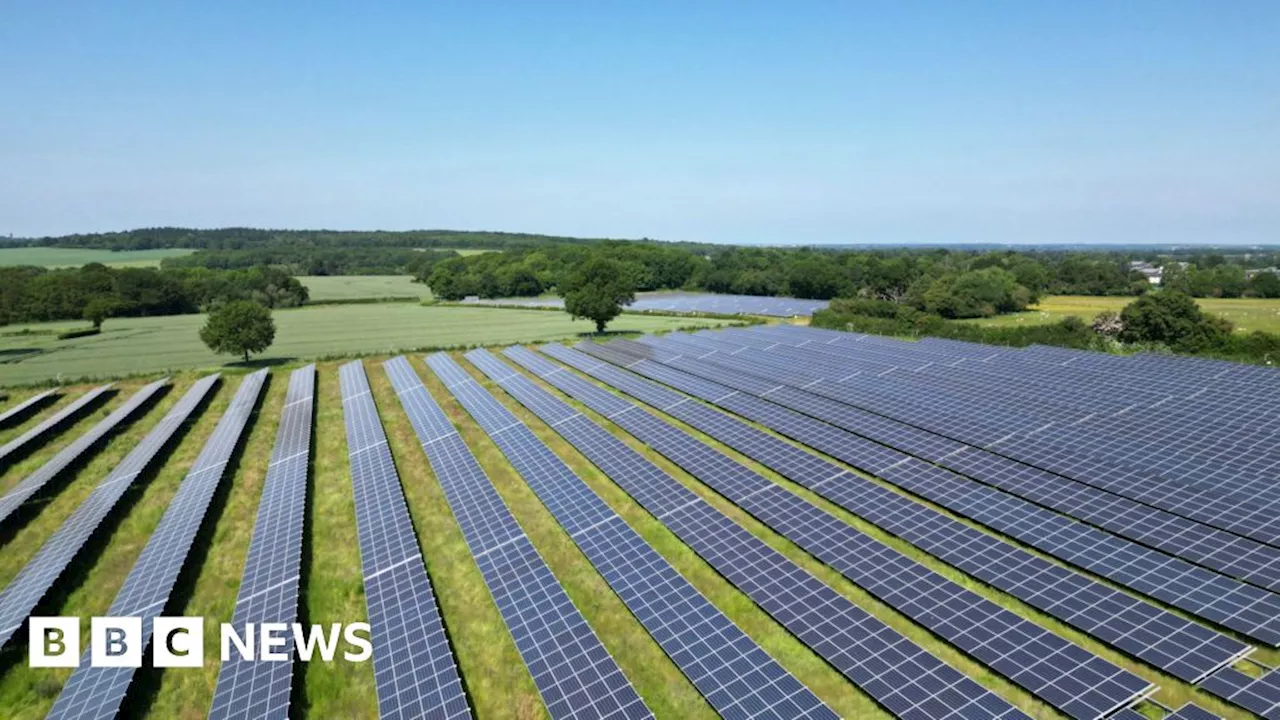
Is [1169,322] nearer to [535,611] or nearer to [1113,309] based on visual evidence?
[1113,309]

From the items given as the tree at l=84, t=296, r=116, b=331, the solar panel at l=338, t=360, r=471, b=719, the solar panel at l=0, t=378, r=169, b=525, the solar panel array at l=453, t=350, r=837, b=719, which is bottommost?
the solar panel at l=0, t=378, r=169, b=525

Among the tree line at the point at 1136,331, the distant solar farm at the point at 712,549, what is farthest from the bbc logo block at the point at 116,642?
the tree line at the point at 1136,331

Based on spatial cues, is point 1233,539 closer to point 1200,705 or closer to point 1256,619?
point 1256,619

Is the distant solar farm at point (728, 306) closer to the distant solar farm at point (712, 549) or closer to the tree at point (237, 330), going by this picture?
the distant solar farm at point (712, 549)

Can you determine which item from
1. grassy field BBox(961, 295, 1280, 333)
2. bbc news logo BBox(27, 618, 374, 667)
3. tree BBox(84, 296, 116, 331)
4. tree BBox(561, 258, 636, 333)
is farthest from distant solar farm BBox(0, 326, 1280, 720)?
grassy field BBox(961, 295, 1280, 333)

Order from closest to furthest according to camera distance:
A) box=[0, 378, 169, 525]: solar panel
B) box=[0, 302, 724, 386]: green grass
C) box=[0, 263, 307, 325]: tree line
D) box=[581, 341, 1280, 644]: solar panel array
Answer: box=[581, 341, 1280, 644]: solar panel array, box=[0, 378, 169, 525]: solar panel, box=[0, 302, 724, 386]: green grass, box=[0, 263, 307, 325]: tree line

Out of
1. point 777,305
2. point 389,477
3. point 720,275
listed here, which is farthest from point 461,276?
point 389,477

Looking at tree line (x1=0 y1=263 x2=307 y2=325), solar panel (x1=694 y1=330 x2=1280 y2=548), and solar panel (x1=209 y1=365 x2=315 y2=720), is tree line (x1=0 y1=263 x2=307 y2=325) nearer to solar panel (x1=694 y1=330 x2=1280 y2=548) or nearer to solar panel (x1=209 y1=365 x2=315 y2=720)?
solar panel (x1=209 y1=365 x2=315 y2=720)
